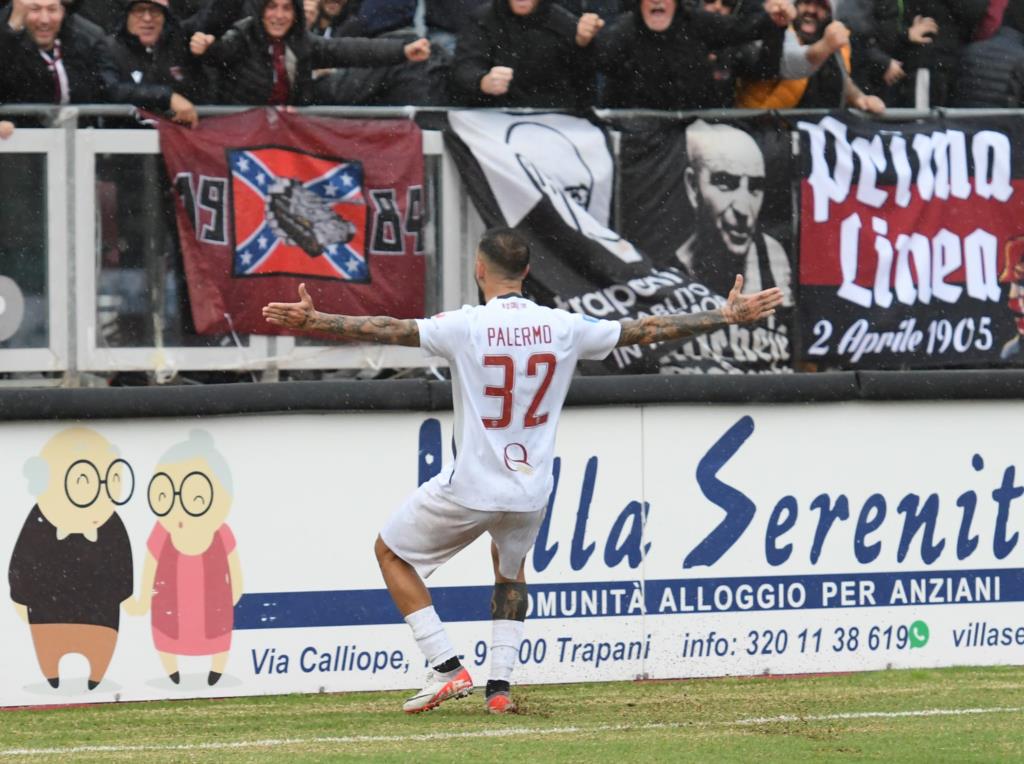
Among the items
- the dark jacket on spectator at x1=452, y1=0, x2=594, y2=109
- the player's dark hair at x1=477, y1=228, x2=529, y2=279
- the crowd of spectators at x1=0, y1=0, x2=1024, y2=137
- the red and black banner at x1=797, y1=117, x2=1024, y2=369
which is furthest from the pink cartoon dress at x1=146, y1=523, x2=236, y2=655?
the red and black banner at x1=797, y1=117, x2=1024, y2=369

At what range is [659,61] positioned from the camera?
407 inches

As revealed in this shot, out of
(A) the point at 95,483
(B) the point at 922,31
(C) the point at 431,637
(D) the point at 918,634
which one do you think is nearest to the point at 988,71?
(B) the point at 922,31

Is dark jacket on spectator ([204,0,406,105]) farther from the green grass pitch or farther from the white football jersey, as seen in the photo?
the green grass pitch

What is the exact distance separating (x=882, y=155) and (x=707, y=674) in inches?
124

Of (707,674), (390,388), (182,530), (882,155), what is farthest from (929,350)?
(182,530)

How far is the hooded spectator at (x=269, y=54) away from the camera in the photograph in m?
9.84

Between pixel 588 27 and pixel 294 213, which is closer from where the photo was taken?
pixel 294 213

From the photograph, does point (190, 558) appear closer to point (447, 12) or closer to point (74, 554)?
point (74, 554)

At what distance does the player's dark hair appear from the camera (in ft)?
24.3

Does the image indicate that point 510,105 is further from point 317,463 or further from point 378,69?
point 317,463

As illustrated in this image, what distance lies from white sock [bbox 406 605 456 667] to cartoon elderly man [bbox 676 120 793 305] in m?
3.15

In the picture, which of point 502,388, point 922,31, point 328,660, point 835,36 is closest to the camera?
point 502,388

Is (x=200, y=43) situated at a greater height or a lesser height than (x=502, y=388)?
greater

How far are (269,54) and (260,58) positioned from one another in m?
0.06
